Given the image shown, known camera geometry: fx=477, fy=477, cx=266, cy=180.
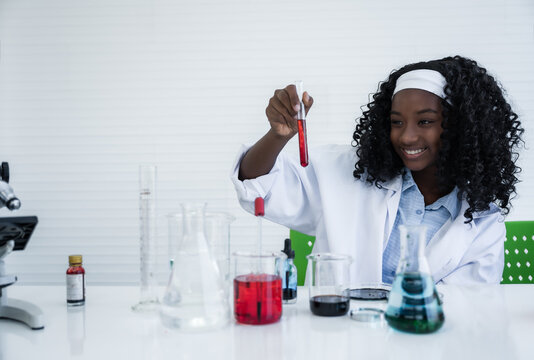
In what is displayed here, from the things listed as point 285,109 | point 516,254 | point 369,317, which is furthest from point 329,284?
point 516,254

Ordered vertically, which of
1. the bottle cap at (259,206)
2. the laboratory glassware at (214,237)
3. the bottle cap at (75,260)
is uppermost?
the bottle cap at (259,206)

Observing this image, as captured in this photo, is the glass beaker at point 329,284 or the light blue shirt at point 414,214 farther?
the light blue shirt at point 414,214

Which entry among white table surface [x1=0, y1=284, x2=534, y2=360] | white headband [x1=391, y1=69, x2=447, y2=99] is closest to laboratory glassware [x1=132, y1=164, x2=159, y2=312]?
white table surface [x1=0, y1=284, x2=534, y2=360]

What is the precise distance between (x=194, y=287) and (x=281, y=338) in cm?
18

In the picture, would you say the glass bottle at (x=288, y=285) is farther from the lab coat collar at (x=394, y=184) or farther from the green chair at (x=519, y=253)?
the green chair at (x=519, y=253)

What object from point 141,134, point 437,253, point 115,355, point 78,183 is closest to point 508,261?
point 437,253

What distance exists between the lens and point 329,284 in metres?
0.99

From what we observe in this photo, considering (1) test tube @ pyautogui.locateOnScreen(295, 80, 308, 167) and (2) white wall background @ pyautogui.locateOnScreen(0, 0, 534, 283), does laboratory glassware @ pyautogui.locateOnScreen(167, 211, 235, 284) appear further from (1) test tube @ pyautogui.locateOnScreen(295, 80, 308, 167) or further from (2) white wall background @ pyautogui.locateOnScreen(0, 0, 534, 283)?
(2) white wall background @ pyautogui.locateOnScreen(0, 0, 534, 283)

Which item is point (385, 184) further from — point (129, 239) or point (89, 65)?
point (89, 65)

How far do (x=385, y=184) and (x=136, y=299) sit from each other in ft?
3.03

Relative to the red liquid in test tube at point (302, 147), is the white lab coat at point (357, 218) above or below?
below

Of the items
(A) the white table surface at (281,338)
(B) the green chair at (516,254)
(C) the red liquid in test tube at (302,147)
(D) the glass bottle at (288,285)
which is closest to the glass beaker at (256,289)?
(A) the white table surface at (281,338)

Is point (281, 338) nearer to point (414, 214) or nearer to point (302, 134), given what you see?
point (302, 134)

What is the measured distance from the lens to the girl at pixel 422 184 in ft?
5.06
